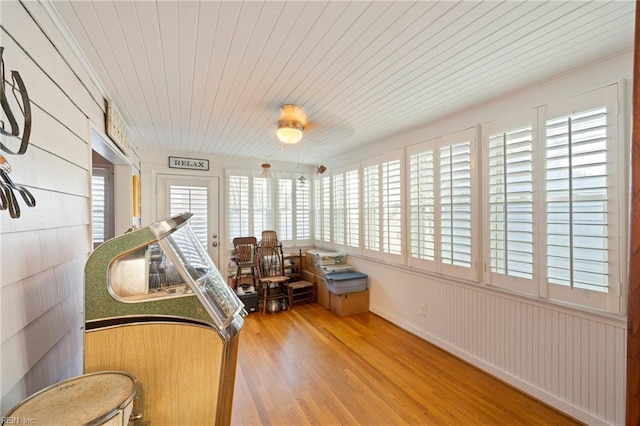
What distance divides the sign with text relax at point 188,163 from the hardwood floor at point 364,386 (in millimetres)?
2753

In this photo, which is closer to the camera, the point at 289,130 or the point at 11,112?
the point at 11,112

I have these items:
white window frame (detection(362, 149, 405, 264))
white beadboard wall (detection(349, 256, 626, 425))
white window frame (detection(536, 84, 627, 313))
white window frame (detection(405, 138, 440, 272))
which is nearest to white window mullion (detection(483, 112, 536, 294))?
white beadboard wall (detection(349, 256, 626, 425))

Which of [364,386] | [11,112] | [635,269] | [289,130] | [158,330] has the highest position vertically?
[289,130]

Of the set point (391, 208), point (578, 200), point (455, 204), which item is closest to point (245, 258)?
point (391, 208)

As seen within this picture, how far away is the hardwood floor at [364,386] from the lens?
1882 millimetres

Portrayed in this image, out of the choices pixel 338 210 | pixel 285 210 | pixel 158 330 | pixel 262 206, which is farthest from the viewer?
pixel 285 210

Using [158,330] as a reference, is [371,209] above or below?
above

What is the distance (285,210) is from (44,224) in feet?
13.0

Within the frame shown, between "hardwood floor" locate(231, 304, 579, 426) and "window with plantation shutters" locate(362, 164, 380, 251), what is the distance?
119cm

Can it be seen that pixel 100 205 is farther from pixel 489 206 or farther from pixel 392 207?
pixel 489 206

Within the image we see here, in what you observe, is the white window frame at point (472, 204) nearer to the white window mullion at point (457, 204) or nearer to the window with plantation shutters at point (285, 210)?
the white window mullion at point (457, 204)

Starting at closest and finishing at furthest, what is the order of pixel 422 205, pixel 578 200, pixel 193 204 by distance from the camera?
pixel 578 200 < pixel 422 205 < pixel 193 204

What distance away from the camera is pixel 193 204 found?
4316mm

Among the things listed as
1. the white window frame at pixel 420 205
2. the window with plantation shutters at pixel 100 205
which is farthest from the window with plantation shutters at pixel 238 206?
the white window frame at pixel 420 205
